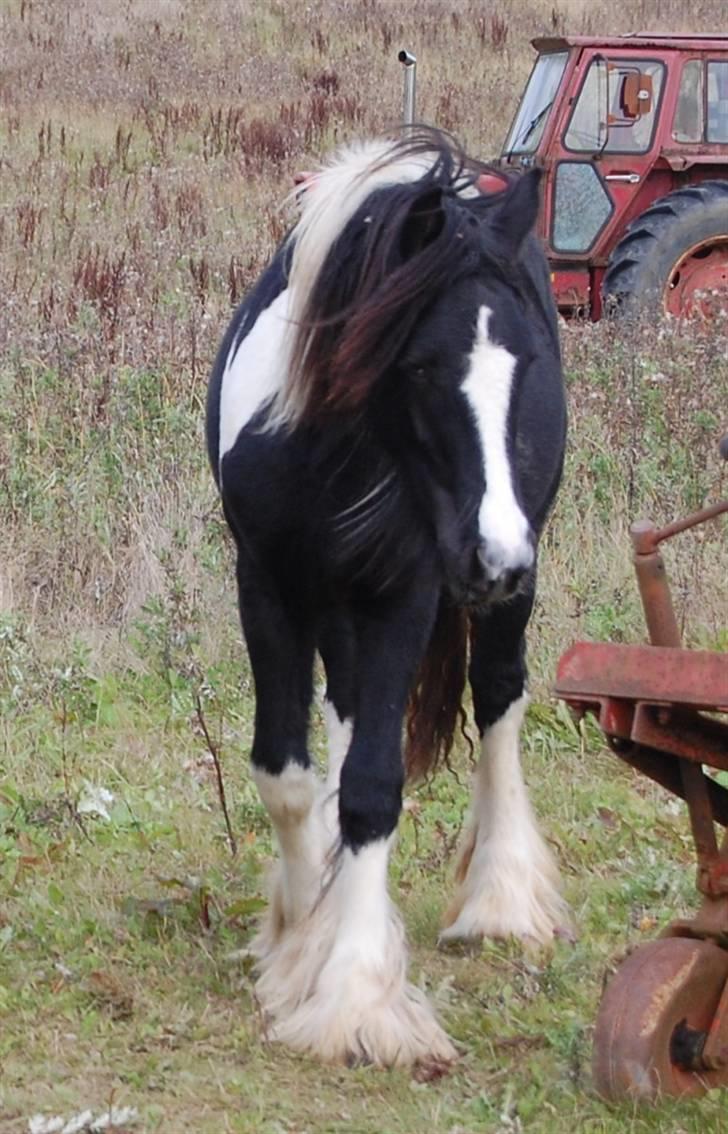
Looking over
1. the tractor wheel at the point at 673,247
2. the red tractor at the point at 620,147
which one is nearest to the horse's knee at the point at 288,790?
the tractor wheel at the point at 673,247

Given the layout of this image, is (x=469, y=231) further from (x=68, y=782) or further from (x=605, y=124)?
(x=605, y=124)

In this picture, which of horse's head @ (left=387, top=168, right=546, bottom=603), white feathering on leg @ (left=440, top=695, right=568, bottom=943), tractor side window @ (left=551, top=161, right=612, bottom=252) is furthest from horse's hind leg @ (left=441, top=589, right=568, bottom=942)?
tractor side window @ (left=551, top=161, right=612, bottom=252)

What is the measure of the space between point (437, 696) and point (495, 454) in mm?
1268

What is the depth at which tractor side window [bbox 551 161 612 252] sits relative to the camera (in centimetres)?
1167

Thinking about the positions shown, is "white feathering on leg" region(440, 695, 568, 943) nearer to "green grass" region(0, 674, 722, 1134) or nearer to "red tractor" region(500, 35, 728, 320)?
"green grass" region(0, 674, 722, 1134)

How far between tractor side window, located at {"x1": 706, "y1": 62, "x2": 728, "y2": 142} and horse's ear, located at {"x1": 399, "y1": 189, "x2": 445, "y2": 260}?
9.05 metres

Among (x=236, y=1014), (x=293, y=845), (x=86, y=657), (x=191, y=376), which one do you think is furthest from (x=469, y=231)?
(x=191, y=376)

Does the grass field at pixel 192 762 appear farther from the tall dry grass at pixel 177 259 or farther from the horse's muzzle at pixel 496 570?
the horse's muzzle at pixel 496 570

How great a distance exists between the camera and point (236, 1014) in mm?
3697

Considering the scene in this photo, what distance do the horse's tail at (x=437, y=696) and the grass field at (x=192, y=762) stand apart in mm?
352

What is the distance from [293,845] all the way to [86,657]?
6.30ft

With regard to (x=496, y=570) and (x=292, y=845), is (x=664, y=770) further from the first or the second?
(x=292, y=845)

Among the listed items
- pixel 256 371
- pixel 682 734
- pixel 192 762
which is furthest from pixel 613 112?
pixel 682 734

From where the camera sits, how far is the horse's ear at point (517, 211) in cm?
358
